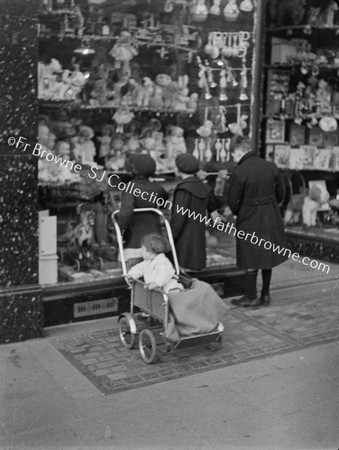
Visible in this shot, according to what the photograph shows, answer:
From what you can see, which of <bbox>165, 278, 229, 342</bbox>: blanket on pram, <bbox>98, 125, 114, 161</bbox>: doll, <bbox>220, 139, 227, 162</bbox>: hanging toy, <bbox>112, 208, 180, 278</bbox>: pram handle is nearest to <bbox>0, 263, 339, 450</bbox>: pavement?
<bbox>165, 278, 229, 342</bbox>: blanket on pram

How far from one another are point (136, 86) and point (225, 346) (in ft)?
10.5

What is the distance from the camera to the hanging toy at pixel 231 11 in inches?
305

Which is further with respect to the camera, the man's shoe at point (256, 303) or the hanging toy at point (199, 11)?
the hanging toy at point (199, 11)

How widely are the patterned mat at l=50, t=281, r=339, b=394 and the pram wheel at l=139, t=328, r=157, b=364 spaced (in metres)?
0.07

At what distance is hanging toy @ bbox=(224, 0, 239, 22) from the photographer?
7.73 meters

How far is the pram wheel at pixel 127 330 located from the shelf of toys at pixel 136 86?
1382mm

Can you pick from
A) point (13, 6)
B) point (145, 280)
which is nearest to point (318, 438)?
point (145, 280)

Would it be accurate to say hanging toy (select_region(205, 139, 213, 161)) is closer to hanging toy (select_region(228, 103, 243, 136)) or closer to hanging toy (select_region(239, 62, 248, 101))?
hanging toy (select_region(228, 103, 243, 136))

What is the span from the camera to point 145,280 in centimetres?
591

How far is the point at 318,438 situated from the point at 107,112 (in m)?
4.39

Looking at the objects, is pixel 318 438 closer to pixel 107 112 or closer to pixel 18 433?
pixel 18 433

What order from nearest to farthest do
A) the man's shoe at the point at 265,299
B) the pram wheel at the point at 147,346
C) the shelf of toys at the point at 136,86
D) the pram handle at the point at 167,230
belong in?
the pram wheel at the point at 147,346 → the pram handle at the point at 167,230 → the shelf of toys at the point at 136,86 → the man's shoe at the point at 265,299

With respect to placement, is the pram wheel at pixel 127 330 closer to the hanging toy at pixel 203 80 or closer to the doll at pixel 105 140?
the doll at pixel 105 140

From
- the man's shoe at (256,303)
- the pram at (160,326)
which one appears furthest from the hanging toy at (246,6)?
the man's shoe at (256,303)
